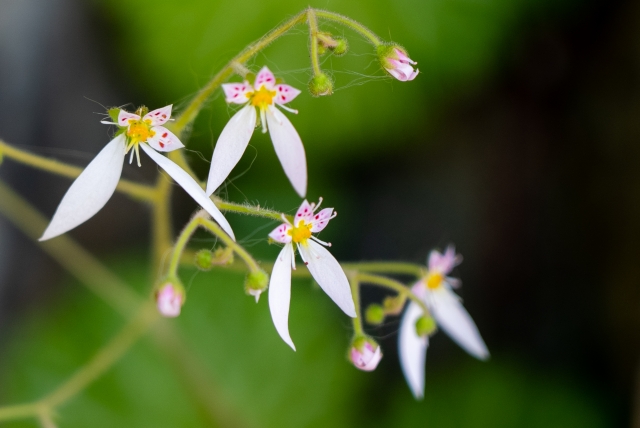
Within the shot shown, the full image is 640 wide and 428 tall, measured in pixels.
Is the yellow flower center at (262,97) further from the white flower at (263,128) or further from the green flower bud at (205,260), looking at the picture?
the green flower bud at (205,260)

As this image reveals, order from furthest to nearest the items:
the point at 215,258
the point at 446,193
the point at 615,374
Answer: the point at 446,193 < the point at 615,374 < the point at 215,258

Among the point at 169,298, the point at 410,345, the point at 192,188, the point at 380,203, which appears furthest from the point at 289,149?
the point at 380,203

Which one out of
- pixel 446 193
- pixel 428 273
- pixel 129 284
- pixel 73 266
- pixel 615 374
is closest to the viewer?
pixel 428 273

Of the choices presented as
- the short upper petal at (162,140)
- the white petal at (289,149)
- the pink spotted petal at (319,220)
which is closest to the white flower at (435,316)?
the pink spotted petal at (319,220)

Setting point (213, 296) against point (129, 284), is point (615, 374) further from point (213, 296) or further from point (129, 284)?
point (129, 284)

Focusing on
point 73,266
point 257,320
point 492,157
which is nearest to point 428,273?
point 257,320

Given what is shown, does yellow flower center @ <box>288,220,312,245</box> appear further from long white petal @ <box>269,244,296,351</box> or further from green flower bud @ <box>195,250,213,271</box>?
green flower bud @ <box>195,250,213,271</box>
